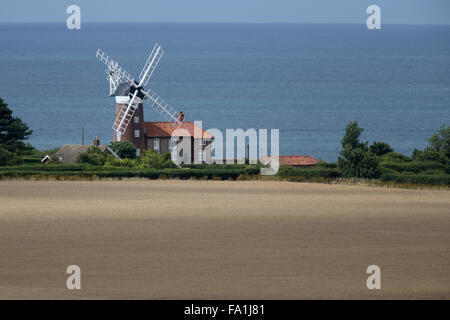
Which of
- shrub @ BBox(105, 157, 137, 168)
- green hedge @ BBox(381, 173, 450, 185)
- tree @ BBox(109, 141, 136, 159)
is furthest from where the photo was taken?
tree @ BBox(109, 141, 136, 159)

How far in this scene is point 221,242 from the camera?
34.5 m

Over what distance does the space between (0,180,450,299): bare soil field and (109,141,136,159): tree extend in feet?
61.6

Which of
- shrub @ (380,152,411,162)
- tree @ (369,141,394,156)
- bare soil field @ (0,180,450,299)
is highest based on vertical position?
tree @ (369,141,394,156)

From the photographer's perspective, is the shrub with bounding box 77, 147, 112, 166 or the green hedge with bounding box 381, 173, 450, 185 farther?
the shrub with bounding box 77, 147, 112, 166

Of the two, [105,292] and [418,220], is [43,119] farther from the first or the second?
[105,292]

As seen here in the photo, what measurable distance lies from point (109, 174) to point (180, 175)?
14.4 feet

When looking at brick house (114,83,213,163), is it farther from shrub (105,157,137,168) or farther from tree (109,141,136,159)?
shrub (105,157,137,168)

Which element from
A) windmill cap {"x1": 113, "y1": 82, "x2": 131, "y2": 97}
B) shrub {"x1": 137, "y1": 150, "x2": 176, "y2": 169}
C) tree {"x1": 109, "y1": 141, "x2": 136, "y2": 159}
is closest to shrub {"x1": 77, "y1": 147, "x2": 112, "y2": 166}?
shrub {"x1": 137, "y1": 150, "x2": 176, "y2": 169}

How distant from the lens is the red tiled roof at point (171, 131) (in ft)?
268

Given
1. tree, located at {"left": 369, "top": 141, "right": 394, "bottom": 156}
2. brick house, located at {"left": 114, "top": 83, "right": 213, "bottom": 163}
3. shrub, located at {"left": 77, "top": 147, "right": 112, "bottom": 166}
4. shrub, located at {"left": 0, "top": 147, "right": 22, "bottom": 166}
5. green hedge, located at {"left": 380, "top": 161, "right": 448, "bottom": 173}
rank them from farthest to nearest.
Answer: brick house, located at {"left": 114, "top": 83, "right": 213, "bottom": 163}
tree, located at {"left": 369, "top": 141, "right": 394, "bottom": 156}
shrub, located at {"left": 77, "top": 147, "right": 112, "bottom": 166}
green hedge, located at {"left": 380, "top": 161, "right": 448, "bottom": 173}
shrub, located at {"left": 0, "top": 147, "right": 22, "bottom": 166}

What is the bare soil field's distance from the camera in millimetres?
27531

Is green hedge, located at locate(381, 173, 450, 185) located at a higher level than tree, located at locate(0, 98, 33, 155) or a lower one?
lower

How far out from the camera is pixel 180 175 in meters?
58.6

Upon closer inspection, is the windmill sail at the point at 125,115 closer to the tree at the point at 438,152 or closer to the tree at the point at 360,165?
the tree at the point at 438,152
